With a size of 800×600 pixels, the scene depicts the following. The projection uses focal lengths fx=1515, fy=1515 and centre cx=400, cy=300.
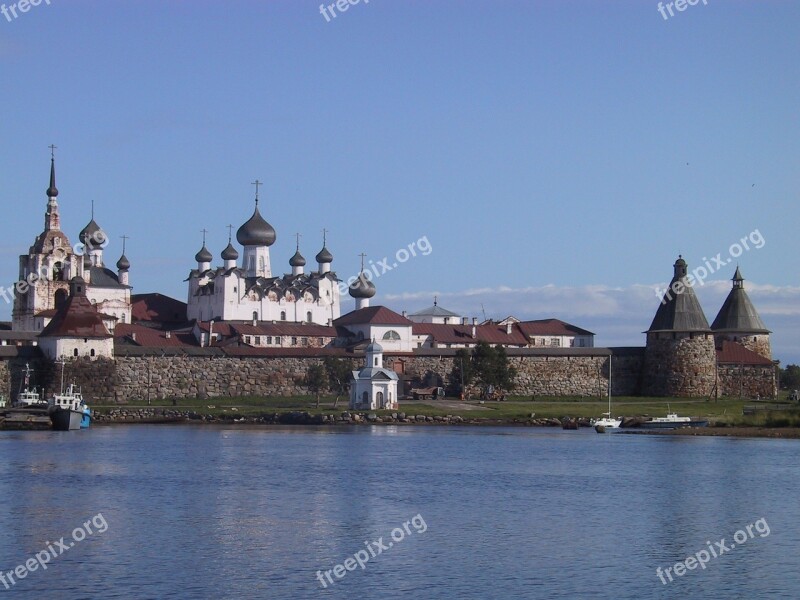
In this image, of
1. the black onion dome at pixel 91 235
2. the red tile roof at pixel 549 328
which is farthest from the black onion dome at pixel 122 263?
the red tile roof at pixel 549 328

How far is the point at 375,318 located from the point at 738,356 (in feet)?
63.1

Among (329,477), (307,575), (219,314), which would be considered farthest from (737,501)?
(219,314)

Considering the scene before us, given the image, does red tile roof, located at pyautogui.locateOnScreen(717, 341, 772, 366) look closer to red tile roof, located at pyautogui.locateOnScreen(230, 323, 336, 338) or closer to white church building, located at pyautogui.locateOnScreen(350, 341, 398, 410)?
white church building, located at pyautogui.locateOnScreen(350, 341, 398, 410)

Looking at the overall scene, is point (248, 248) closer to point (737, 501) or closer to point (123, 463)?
point (123, 463)

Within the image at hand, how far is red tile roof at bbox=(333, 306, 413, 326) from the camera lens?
81.8 m

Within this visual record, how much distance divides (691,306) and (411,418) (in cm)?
1942

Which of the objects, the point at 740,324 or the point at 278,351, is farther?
the point at 740,324

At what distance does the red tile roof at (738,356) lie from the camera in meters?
76.2

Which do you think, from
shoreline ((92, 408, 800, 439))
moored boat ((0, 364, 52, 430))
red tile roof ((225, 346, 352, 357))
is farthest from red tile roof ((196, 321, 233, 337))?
moored boat ((0, 364, 52, 430))

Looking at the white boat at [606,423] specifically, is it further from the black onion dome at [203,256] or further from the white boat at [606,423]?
the black onion dome at [203,256]

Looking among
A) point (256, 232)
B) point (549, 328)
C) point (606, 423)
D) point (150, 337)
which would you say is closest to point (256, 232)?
point (256, 232)

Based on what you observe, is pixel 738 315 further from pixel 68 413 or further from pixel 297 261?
pixel 68 413

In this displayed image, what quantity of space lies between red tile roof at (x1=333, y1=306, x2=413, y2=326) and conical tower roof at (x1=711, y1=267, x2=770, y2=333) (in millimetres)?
16971

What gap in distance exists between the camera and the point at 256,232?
85.8 meters
